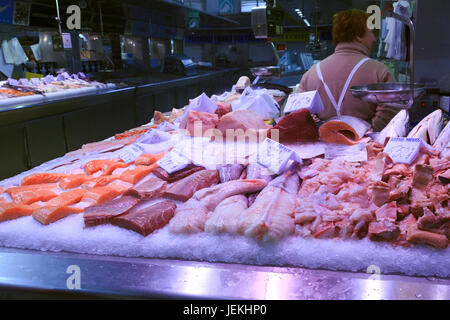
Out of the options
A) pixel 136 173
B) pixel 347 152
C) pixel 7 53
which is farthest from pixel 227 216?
pixel 7 53

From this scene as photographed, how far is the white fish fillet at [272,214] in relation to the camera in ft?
4.07

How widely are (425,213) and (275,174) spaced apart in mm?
682

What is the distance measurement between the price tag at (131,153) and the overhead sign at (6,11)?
5297 mm

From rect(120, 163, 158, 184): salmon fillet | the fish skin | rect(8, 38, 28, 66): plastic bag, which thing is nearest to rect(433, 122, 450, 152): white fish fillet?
the fish skin

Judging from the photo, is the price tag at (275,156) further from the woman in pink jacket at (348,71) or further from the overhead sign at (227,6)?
the overhead sign at (227,6)

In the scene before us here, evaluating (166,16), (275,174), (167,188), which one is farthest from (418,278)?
(166,16)

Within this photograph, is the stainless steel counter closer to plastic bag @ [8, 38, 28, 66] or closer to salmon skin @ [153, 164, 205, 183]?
salmon skin @ [153, 164, 205, 183]

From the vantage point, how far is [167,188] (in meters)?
1.77

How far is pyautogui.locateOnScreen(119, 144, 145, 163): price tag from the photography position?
2.27 metres

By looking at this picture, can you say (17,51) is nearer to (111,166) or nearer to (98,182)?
(111,166)

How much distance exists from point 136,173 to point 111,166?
23 cm

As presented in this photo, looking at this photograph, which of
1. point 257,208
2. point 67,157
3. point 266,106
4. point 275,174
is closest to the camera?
point 257,208

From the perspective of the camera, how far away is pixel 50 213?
1507 mm
